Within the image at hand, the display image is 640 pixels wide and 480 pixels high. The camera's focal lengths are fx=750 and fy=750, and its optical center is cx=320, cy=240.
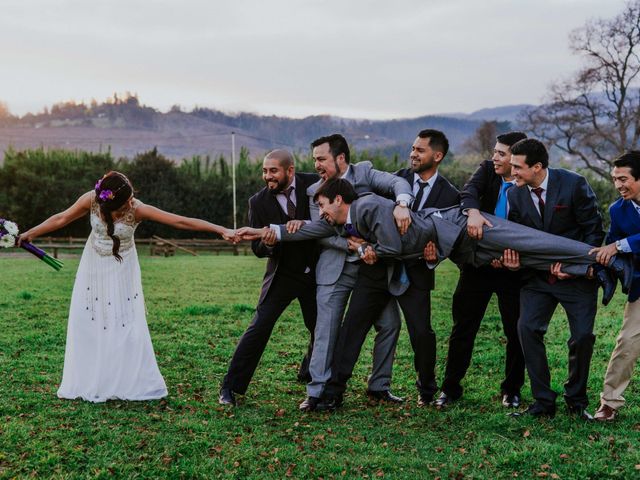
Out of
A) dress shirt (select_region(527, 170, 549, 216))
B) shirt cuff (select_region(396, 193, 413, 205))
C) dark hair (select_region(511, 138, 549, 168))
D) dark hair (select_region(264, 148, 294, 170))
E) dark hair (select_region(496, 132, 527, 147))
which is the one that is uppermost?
dark hair (select_region(496, 132, 527, 147))

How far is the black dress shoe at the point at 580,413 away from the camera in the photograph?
679 cm

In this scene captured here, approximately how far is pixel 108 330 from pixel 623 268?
4.98 m

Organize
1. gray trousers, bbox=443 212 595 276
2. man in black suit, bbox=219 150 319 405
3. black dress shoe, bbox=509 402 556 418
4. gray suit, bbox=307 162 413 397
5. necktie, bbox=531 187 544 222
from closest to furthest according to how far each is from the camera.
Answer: gray trousers, bbox=443 212 595 276
black dress shoe, bbox=509 402 556 418
necktie, bbox=531 187 544 222
gray suit, bbox=307 162 413 397
man in black suit, bbox=219 150 319 405

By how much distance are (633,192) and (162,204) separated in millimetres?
45598

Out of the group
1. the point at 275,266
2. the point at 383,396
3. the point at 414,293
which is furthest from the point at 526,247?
the point at 275,266

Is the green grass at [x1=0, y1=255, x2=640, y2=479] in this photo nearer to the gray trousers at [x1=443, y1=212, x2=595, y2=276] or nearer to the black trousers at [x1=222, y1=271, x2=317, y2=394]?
the black trousers at [x1=222, y1=271, x2=317, y2=394]

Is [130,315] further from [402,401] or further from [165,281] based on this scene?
[165,281]

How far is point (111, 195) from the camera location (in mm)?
7457

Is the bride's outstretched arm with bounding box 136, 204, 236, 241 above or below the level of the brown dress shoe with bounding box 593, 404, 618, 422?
above

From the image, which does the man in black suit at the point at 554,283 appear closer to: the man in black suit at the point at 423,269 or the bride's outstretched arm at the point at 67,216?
the man in black suit at the point at 423,269

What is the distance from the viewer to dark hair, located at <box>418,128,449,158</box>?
24.1ft

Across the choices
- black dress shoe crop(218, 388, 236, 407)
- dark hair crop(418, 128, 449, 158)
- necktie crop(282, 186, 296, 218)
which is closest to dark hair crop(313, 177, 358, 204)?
necktie crop(282, 186, 296, 218)

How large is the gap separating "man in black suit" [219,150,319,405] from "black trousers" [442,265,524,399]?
5.01 feet

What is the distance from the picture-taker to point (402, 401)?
771 centimetres
